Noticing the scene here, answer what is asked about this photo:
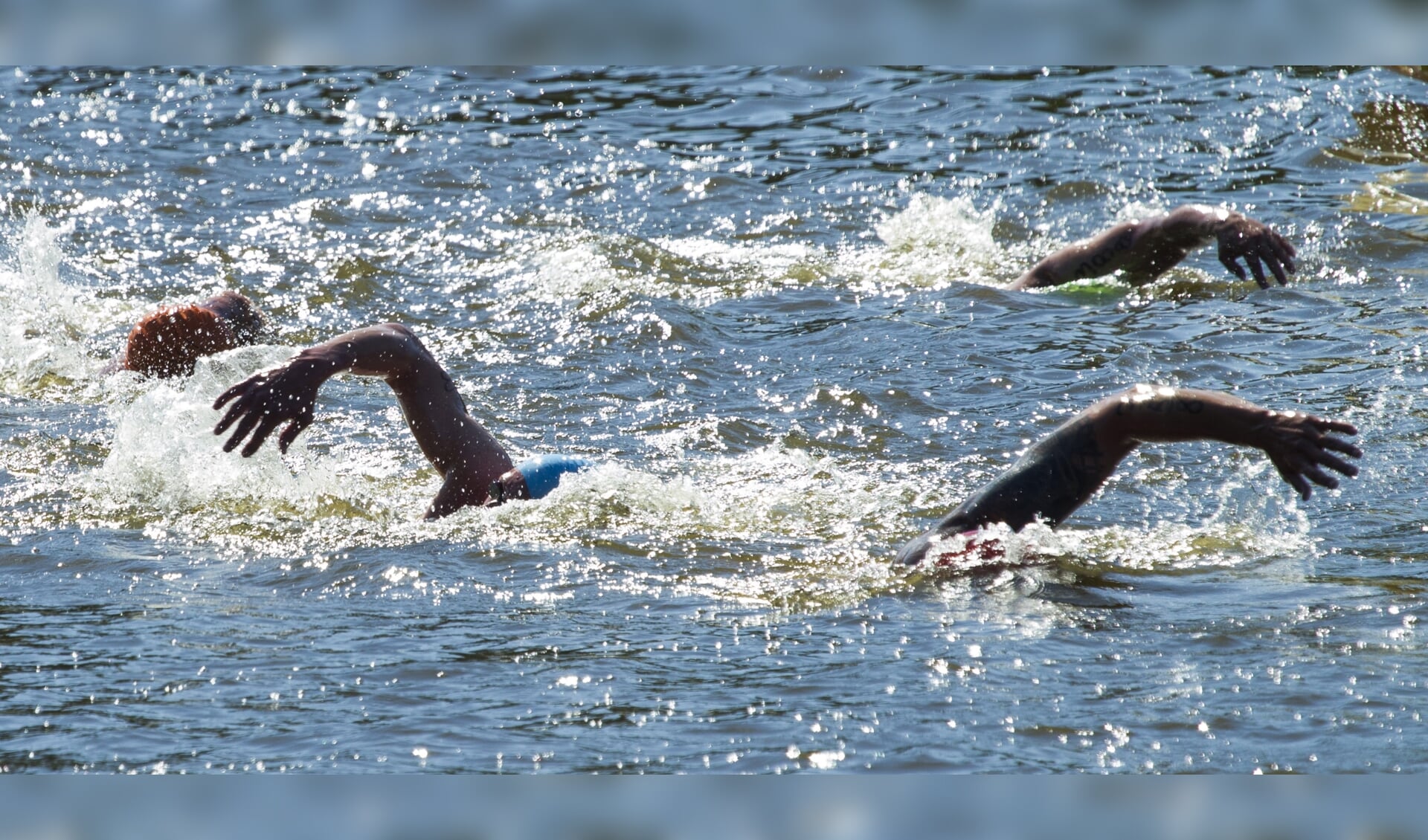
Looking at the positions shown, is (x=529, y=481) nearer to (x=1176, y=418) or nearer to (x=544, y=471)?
(x=544, y=471)

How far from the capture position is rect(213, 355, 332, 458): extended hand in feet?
12.3

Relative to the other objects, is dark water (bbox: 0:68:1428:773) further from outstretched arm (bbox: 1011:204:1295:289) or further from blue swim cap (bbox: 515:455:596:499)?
outstretched arm (bbox: 1011:204:1295:289)

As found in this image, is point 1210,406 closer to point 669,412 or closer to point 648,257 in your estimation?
point 669,412

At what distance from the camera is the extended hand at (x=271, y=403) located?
3.76 meters

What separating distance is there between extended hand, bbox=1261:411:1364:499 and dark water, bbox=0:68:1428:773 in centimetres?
52

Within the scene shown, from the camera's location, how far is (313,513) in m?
5.20

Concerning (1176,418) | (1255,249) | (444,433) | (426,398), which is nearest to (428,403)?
(426,398)

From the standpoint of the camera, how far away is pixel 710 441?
20.5 feet

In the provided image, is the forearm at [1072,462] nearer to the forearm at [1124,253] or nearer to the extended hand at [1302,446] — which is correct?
the extended hand at [1302,446]

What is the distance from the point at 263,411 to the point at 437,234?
20.9ft

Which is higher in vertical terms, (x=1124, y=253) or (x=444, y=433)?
(x=1124, y=253)

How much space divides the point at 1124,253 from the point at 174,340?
5286mm

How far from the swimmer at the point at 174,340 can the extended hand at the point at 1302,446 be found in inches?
199

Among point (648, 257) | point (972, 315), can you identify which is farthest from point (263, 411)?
point (648, 257)
